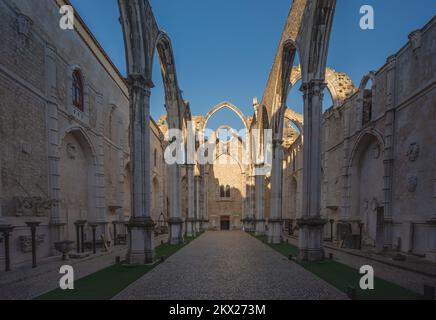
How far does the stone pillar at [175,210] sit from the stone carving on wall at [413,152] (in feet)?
37.3

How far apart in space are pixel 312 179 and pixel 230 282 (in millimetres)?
4626

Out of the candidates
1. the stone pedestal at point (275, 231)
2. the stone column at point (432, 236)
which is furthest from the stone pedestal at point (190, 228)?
the stone column at point (432, 236)

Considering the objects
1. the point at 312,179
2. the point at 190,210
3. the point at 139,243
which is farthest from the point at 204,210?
the point at 312,179

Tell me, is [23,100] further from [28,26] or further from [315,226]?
[315,226]

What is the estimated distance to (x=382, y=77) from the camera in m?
12.2

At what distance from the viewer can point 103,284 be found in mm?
5922

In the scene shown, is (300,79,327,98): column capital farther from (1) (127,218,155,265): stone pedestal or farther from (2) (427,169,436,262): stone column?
(1) (127,218,155,265): stone pedestal

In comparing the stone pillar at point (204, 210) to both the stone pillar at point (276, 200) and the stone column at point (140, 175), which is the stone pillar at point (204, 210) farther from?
the stone column at point (140, 175)

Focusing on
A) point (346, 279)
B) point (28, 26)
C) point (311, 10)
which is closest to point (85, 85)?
point (28, 26)

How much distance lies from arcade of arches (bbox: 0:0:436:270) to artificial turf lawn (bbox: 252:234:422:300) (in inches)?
28.2

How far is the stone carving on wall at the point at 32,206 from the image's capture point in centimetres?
808

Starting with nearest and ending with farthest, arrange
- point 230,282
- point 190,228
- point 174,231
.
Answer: point 230,282, point 174,231, point 190,228

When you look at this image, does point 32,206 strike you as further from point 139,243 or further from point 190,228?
point 190,228
